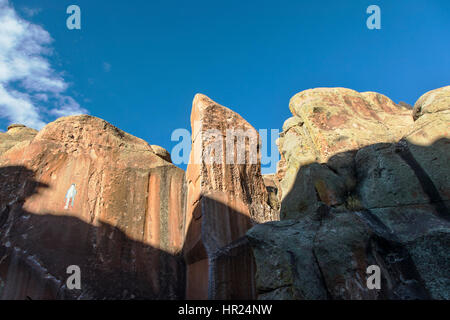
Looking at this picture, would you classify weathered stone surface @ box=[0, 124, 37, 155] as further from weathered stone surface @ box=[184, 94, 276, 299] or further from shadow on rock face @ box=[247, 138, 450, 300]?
shadow on rock face @ box=[247, 138, 450, 300]

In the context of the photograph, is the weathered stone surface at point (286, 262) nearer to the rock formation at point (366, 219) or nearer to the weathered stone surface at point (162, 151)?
the rock formation at point (366, 219)

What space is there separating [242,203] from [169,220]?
1443mm

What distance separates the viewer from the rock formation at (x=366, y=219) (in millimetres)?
3439

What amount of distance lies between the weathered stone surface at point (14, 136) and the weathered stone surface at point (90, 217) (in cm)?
313

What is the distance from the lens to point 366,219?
168 inches

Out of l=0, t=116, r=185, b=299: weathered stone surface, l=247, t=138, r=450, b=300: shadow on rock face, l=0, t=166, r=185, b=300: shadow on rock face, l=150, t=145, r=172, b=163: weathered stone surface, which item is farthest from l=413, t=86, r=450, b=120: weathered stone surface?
Result: l=150, t=145, r=172, b=163: weathered stone surface

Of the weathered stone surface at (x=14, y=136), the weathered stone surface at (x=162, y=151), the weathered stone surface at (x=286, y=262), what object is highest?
the weathered stone surface at (x=14, y=136)

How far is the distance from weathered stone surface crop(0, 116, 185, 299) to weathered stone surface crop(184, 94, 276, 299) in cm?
55

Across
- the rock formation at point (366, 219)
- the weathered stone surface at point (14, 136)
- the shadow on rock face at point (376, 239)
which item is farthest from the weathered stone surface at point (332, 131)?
the weathered stone surface at point (14, 136)

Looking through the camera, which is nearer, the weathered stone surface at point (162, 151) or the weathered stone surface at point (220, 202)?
the weathered stone surface at point (220, 202)

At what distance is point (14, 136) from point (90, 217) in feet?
17.6

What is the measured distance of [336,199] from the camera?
5297 mm

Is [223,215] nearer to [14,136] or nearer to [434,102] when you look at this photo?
[434,102]
